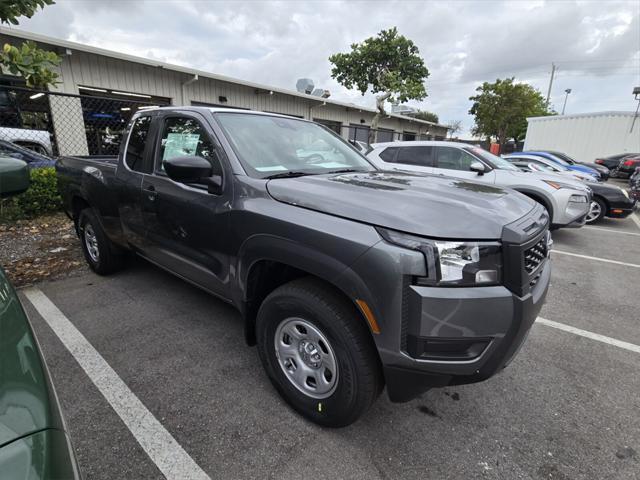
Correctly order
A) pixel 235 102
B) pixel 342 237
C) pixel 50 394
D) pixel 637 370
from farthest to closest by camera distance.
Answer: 1. pixel 235 102
2. pixel 637 370
3. pixel 342 237
4. pixel 50 394

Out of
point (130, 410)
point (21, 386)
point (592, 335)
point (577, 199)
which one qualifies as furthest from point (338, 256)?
point (577, 199)

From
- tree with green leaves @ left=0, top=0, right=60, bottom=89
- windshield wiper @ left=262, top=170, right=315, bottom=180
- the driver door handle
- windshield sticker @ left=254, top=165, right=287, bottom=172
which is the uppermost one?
tree with green leaves @ left=0, top=0, right=60, bottom=89

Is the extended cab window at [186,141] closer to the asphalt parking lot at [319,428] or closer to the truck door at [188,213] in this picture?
the truck door at [188,213]

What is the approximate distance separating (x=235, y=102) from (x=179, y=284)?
11.1 m

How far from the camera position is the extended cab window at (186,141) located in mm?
2488

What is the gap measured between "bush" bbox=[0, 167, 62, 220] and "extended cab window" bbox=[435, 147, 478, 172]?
709 cm

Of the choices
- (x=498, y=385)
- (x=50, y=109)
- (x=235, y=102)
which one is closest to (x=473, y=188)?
(x=498, y=385)

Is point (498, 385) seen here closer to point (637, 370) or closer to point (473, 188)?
point (637, 370)

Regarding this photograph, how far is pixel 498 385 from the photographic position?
2.56 m

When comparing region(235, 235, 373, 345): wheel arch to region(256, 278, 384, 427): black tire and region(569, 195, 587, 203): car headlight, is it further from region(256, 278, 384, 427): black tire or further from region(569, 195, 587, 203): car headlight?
region(569, 195, 587, 203): car headlight

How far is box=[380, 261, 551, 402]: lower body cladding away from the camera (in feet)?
5.12

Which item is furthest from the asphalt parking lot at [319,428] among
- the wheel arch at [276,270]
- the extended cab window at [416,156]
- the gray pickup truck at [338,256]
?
the extended cab window at [416,156]

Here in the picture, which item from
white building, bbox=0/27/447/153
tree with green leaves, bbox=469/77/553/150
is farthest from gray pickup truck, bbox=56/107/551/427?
tree with green leaves, bbox=469/77/553/150

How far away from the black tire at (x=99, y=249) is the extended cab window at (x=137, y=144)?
1.03m
